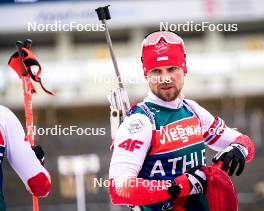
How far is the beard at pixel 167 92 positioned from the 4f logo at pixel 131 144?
21cm

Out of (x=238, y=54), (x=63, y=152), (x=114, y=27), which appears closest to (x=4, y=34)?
(x=114, y=27)

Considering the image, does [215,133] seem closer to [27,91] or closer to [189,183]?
[189,183]

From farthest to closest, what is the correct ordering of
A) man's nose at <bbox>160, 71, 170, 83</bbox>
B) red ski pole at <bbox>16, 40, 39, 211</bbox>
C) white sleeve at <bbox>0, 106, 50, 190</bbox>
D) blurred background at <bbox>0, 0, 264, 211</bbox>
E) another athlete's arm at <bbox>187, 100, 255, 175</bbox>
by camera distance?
blurred background at <bbox>0, 0, 264, 211</bbox>, red ski pole at <bbox>16, 40, 39, 211</bbox>, another athlete's arm at <bbox>187, 100, 255, 175</bbox>, man's nose at <bbox>160, 71, 170, 83</bbox>, white sleeve at <bbox>0, 106, 50, 190</bbox>

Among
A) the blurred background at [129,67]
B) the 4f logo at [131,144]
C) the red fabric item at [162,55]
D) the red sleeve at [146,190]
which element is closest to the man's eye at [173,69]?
the red fabric item at [162,55]

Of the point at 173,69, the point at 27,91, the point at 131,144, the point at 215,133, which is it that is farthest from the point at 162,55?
the point at 27,91

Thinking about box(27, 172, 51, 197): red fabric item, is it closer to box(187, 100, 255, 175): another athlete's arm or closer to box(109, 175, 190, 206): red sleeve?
box(109, 175, 190, 206): red sleeve

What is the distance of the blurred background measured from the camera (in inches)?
313

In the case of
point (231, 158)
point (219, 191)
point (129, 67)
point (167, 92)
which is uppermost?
point (129, 67)

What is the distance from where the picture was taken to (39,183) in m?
2.55

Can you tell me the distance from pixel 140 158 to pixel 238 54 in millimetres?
10357

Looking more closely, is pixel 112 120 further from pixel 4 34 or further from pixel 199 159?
pixel 4 34

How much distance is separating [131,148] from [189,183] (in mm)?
240

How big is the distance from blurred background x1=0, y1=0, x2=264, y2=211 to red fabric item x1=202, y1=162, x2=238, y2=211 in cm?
448

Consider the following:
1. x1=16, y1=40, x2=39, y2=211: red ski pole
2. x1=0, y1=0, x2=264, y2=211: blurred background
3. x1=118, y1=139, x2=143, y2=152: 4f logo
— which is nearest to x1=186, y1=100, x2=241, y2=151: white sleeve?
x1=118, y1=139, x2=143, y2=152: 4f logo
